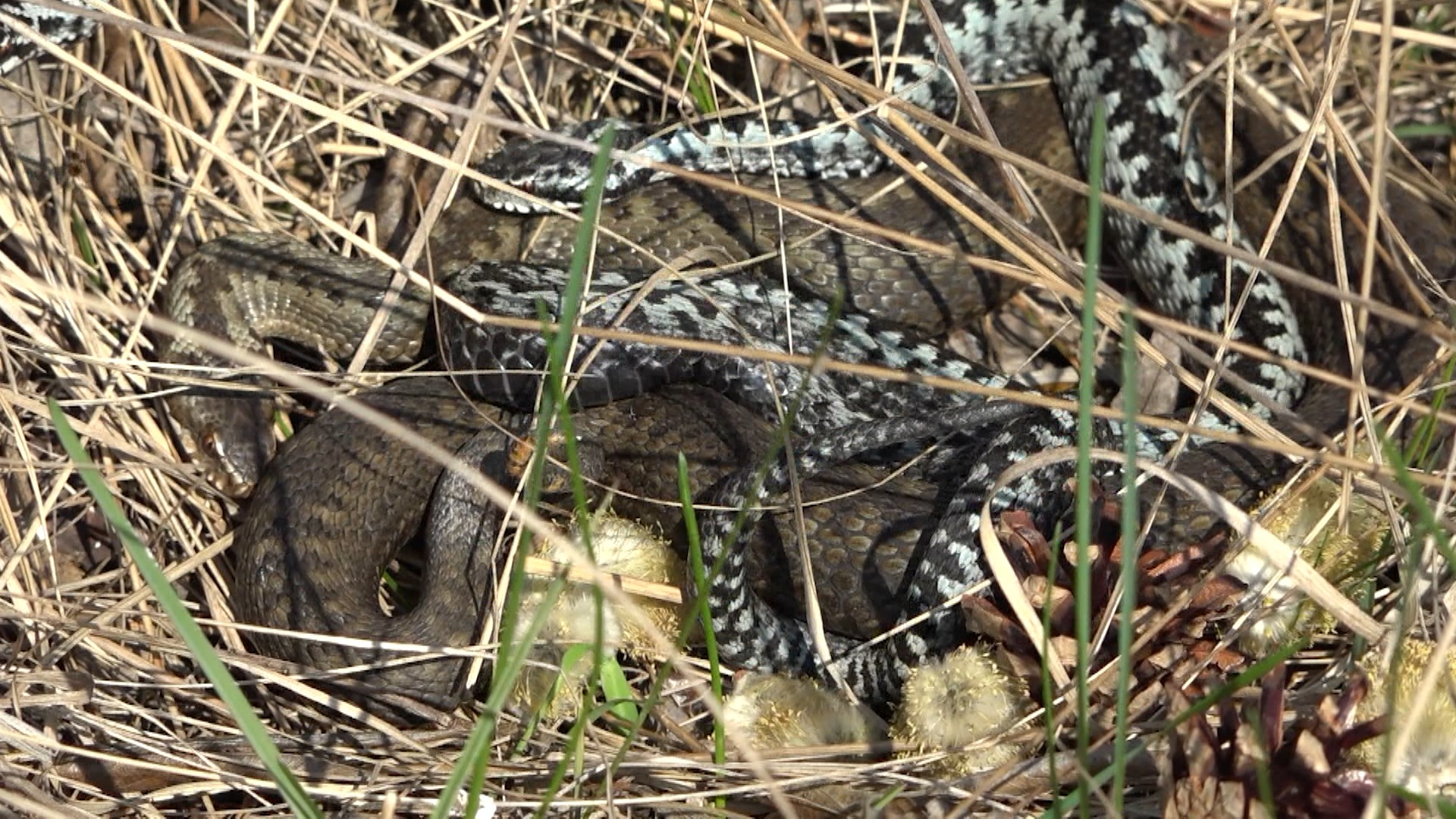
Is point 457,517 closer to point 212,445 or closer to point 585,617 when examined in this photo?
point 585,617

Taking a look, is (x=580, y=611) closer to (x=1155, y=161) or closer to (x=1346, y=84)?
(x=1155, y=161)

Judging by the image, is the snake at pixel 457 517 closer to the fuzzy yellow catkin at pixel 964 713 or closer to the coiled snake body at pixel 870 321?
the coiled snake body at pixel 870 321

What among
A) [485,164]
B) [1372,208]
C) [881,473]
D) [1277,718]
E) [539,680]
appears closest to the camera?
[1277,718]

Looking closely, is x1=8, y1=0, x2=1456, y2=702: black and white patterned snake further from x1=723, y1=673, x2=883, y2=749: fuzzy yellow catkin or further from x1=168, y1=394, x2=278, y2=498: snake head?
x1=723, y1=673, x2=883, y2=749: fuzzy yellow catkin

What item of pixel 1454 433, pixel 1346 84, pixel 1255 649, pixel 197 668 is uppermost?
pixel 1346 84

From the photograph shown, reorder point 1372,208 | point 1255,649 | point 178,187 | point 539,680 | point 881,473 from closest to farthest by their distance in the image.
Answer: point 1372,208, point 1255,649, point 539,680, point 881,473, point 178,187

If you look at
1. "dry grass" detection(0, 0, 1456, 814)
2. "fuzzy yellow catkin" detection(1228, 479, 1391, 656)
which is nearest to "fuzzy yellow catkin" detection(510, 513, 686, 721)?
"dry grass" detection(0, 0, 1456, 814)

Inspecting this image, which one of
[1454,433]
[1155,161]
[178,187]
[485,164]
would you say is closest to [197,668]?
[178,187]
